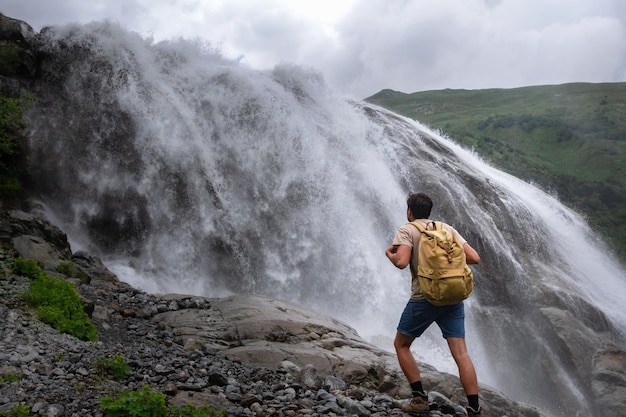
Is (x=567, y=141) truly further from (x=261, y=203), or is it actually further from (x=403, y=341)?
(x=403, y=341)

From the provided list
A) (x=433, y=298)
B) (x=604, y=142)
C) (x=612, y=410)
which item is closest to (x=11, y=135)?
(x=433, y=298)

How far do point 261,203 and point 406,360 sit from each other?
12.4m

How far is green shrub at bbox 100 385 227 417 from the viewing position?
189 inches

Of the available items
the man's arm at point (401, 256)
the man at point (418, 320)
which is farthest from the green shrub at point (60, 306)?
the man's arm at point (401, 256)

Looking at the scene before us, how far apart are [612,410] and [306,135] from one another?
1499 cm

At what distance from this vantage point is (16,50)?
16375 millimetres

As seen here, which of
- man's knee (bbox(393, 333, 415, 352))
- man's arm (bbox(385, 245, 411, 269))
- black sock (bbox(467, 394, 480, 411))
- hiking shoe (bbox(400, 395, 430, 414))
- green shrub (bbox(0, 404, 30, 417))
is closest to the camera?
green shrub (bbox(0, 404, 30, 417))

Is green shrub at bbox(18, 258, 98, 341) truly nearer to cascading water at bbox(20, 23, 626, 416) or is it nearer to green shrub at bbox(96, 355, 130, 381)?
green shrub at bbox(96, 355, 130, 381)

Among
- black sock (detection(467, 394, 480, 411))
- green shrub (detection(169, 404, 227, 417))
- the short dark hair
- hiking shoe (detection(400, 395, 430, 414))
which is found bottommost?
hiking shoe (detection(400, 395, 430, 414))

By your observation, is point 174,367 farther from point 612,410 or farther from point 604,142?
point 604,142

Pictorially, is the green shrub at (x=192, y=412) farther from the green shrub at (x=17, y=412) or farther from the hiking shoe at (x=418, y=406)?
the hiking shoe at (x=418, y=406)

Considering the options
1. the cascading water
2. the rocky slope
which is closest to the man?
the rocky slope

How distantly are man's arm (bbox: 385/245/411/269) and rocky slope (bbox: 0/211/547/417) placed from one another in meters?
1.93

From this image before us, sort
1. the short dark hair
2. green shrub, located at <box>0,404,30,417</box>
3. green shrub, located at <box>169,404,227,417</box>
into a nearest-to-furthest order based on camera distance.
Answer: green shrub, located at <box>0,404,30,417</box>
green shrub, located at <box>169,404,227,417</box>
the short dark hair
